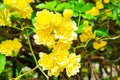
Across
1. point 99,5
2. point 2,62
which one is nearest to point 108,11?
point 99,5

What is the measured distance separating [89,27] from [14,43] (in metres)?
0.29

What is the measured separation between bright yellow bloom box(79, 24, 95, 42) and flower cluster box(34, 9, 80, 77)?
26 cm

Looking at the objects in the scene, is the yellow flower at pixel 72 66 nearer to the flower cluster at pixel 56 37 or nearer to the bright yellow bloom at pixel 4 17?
the flower cluster at pixel 56 37

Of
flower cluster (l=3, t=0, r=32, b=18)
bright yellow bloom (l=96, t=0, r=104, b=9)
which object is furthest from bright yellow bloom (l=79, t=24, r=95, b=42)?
flower cluster (l=3, t=0, r=32, b=18)

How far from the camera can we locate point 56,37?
1.03 m

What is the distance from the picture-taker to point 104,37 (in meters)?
1.35

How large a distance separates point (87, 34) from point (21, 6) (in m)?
0.30

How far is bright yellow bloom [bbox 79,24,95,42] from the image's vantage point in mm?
1311

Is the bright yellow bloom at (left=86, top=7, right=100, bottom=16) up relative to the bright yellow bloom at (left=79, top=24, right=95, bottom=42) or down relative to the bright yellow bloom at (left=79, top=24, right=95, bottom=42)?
up

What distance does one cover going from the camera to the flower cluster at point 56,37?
102cm

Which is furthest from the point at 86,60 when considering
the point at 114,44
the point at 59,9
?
the point at 59,9

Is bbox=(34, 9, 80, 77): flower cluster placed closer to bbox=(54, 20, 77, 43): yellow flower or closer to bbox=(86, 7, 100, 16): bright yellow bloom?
bbox=(54, 20, 77, 43): yellow flower

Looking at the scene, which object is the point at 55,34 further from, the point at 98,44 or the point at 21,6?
the point at 98,44

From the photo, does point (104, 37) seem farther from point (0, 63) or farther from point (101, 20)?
point (0, 63)
